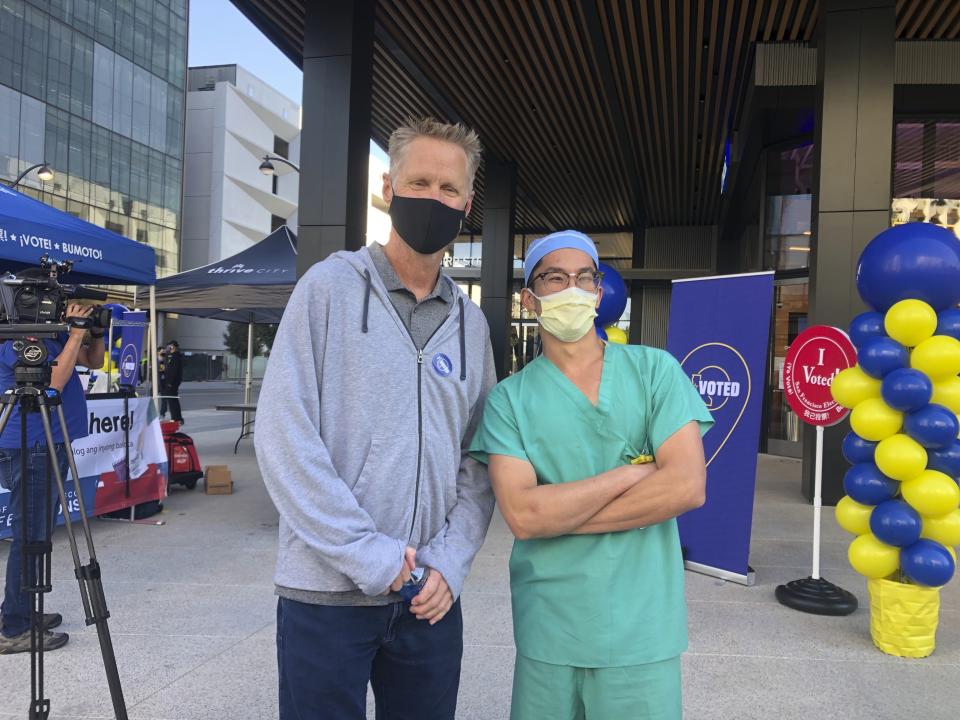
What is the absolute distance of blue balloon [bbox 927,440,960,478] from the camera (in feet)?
12.0

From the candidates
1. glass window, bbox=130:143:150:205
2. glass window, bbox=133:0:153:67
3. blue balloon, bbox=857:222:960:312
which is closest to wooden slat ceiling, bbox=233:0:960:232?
blue balloon, bbox=857:222:960:312

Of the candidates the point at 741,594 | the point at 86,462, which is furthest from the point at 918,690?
the point at 86,462

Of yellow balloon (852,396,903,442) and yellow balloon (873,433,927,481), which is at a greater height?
yellow balloon (852,396,903,442)

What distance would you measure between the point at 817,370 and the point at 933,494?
4.31 ft

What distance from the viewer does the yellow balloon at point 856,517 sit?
3852mm

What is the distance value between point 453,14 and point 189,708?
8.15 metres

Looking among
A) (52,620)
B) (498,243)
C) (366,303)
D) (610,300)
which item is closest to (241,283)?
(610,300)

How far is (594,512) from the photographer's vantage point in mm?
1514

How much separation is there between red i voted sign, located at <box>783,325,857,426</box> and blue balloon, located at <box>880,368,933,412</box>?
832 millimetres

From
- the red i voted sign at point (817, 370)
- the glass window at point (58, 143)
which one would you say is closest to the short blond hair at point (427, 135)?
the red i voted sign at point (817, 370)

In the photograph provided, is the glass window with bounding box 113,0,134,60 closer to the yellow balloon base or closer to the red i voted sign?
the red i voted sign

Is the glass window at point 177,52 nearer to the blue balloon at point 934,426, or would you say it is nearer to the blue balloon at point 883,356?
the blue balloon at point 883,356

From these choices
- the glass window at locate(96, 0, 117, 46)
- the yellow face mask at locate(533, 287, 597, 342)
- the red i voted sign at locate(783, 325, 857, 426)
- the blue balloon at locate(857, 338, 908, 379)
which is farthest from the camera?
the glass window at locate(96, 0, 117, 46)

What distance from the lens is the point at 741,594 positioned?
455 centimetres
